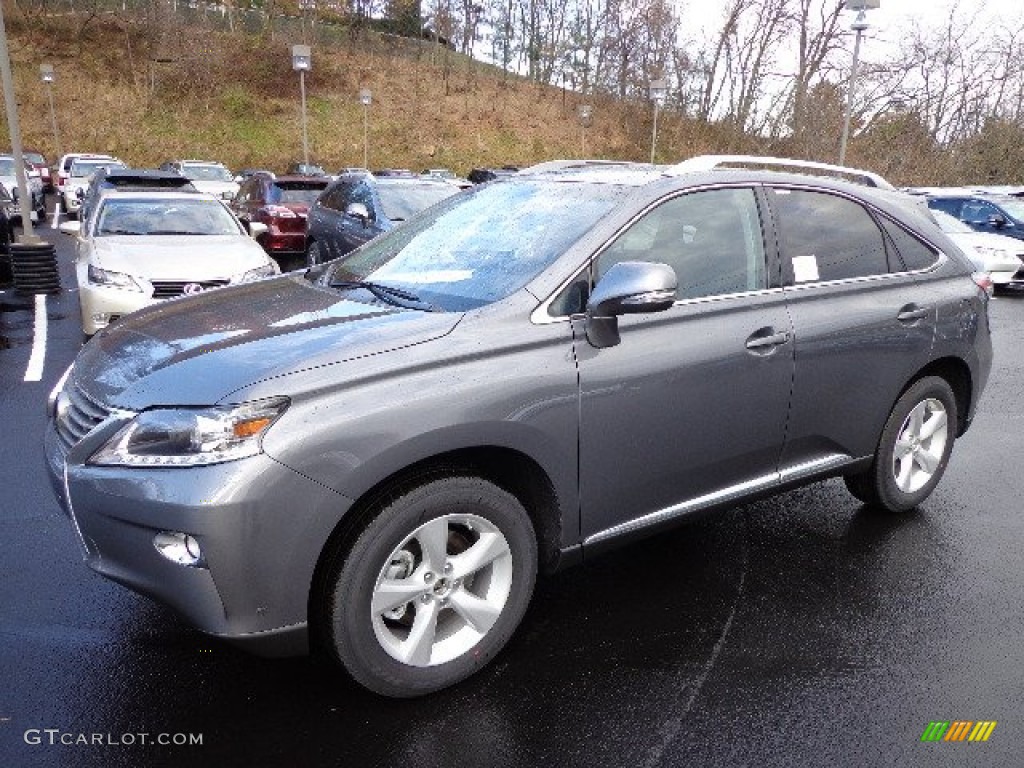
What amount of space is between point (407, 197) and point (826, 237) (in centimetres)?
743

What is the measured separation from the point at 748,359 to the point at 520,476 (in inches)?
44.2

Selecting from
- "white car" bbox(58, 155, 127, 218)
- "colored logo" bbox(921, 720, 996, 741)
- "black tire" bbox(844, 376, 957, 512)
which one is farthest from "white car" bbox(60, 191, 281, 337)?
"white car" bbox(58, 155, 127, 218)

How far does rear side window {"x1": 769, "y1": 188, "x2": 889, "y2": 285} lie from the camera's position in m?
3.70

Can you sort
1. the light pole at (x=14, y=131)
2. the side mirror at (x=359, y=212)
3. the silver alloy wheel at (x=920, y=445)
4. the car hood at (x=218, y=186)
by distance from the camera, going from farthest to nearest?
the car hood at (x=218, y=186)
the light pole at (x=14, y=131)
the side mirror at (x=359, y=212)
the silver alloy wheel at (x=920, y=445)

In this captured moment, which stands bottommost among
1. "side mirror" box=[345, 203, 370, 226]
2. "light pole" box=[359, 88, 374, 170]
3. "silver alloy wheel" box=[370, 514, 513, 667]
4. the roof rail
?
"silver alloy wheel" box=[370, 514, 513, 667]

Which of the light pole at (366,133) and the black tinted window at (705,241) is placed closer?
the black tinted window at (705,241)

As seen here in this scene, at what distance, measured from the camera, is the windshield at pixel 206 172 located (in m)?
25.9

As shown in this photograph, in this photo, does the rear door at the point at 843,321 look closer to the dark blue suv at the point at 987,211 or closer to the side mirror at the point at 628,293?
the side mirror at the point at 628,293

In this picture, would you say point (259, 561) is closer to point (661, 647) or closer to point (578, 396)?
point (578, 396)

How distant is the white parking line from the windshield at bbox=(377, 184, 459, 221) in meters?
4.00

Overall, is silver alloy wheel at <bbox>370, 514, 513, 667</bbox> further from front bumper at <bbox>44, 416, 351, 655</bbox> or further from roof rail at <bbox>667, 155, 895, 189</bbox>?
roof rail at <bbox>667, 155, 895, 189</bbox>

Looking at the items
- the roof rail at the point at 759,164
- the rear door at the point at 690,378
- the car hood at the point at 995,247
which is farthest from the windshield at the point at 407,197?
the car hood at the point at 995,247

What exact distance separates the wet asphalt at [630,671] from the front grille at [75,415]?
32.6 inches

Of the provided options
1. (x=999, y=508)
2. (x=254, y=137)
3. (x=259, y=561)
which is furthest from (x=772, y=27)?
(x=259, y=561)
